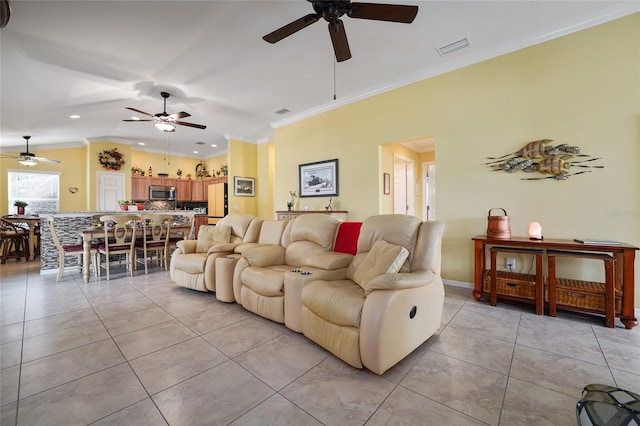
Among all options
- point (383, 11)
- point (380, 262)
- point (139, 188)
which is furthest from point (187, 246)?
point (139, 188)

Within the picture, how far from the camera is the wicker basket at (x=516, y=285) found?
109 inches

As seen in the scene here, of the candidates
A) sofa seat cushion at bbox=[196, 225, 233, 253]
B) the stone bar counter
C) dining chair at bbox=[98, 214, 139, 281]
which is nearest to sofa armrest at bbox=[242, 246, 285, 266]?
sofa seat cushion at bbox=[196, 225, 233, 253]

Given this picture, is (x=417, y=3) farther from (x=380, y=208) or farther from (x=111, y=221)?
(x=111, y=221)

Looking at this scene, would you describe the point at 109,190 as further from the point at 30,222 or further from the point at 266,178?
the point at 266,178

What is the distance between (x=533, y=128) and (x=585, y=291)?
6.19ft

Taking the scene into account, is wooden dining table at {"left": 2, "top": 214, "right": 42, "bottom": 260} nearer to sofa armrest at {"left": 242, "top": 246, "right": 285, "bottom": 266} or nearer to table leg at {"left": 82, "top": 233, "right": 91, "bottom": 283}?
table leg at {"left": 82, "top": 233, "right": 91, "bottom": 283}

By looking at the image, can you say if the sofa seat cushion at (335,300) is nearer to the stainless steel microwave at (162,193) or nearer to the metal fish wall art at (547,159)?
the metal fish wall art at (547,159)

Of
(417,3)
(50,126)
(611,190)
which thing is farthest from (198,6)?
(50,126)

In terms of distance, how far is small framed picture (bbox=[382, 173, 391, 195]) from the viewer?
469cm

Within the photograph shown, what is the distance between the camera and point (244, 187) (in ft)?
24.9

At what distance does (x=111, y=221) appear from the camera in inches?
170

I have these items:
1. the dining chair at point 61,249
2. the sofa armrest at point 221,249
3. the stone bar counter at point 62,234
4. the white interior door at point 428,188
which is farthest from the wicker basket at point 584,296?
the stone bar counter at point 62,234

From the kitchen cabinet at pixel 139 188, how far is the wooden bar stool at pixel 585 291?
9.73 metres

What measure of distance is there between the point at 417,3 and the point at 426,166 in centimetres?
434
